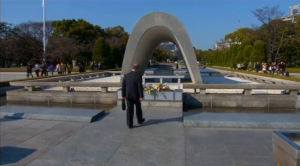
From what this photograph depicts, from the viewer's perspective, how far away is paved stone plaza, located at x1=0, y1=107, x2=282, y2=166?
4359mm

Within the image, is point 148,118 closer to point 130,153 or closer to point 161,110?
point 161,110

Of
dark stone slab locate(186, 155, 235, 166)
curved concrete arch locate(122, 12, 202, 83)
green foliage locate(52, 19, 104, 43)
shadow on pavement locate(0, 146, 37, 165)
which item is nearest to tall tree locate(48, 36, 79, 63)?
green foliage locate(52, 19, 104, 43)

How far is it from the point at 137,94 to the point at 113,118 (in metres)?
1.63

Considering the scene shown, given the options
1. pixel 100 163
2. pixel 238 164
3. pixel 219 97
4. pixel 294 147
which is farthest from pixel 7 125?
pixel 219 97

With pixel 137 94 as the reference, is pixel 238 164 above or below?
below

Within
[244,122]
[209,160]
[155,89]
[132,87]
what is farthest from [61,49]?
[209,160]

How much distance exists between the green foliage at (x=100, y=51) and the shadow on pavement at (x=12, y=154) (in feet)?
110

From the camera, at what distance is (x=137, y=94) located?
20.6 feet

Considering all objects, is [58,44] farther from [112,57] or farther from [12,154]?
[12,154]

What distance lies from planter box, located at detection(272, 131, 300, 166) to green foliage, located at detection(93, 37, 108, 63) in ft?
118

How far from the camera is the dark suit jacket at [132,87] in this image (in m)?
6.21

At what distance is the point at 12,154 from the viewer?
15.3 ft

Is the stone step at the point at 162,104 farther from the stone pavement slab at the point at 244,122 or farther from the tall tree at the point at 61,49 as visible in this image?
the tall tree at the point at 61,49

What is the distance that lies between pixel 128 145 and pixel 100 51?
33.7 meters
